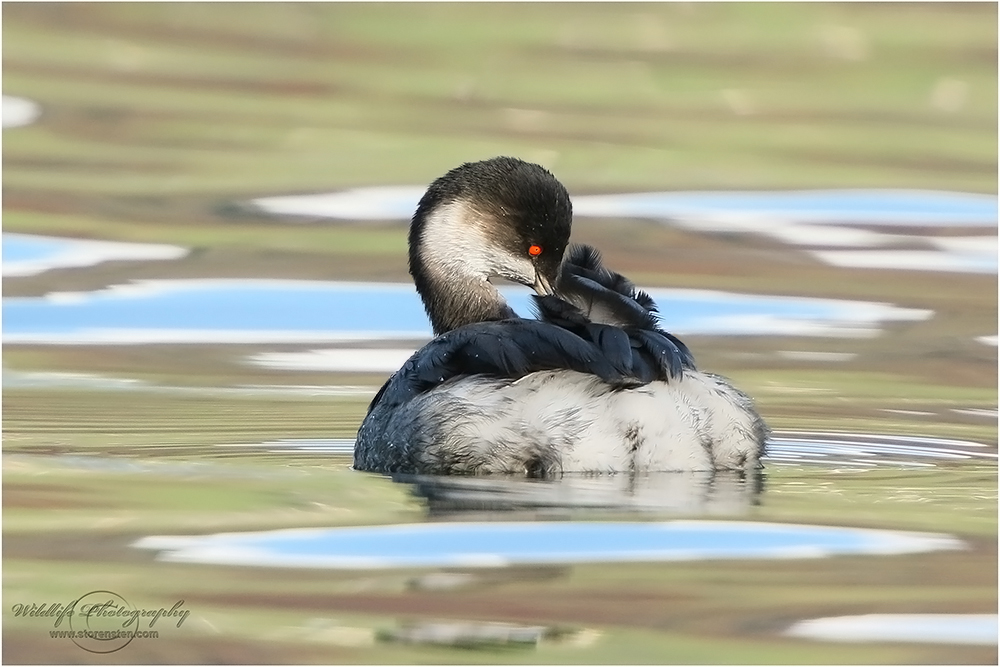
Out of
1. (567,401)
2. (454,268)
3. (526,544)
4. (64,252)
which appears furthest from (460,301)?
(64,252)

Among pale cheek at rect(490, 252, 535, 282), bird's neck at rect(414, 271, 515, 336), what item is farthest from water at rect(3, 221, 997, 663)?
pale cheek at rect(490, 252, 535, 282)

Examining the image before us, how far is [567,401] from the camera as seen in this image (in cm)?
724

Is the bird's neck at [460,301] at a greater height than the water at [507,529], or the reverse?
the bird's neck at [460,301]

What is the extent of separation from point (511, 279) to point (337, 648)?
320 cm

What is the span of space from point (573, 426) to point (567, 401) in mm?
94

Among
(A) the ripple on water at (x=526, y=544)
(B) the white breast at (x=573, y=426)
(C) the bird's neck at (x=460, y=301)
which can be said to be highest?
(C) the bird's neck at (x=460, y=301)

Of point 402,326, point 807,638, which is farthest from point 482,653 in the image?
point 402,326

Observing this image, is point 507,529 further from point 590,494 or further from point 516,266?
point 516,266

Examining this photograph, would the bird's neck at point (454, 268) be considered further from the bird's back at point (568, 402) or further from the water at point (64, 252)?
the water at point (64, 252)

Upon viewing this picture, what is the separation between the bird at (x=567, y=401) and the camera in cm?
721

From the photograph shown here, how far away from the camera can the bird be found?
721cm

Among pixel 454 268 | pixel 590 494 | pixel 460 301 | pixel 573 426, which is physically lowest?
pixel 590 494

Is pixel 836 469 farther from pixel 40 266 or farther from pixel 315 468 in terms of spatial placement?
pixel 40 266

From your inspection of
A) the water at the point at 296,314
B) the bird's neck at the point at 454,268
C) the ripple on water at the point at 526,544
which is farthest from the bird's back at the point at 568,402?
the water at the point at 296,314
